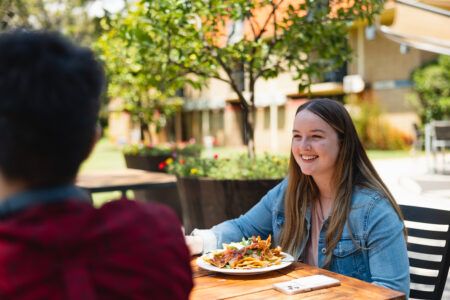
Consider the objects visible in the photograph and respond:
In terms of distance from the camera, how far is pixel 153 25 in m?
5.62

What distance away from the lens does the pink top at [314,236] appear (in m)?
2.61

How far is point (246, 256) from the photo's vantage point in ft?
7.66

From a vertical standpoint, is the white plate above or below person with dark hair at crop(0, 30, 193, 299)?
below

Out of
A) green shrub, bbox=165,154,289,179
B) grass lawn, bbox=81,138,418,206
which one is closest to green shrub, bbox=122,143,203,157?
grass lawn, bbox=81,138,418,206

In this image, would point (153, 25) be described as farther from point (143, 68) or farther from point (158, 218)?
point (158, 218)

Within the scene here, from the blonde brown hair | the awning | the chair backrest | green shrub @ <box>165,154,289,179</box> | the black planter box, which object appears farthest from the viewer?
the awning

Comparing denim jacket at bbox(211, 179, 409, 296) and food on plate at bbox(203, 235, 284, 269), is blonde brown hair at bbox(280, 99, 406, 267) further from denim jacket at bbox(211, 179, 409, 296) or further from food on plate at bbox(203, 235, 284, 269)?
food on plate at bbox(203, 235, 284, 269)

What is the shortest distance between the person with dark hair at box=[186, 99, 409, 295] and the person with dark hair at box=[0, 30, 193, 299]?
1.47 metres

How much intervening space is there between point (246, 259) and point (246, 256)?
0.05 m

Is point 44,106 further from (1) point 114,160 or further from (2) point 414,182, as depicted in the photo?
(1) point 114,160

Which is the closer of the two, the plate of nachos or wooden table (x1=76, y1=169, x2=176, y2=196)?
the plate of nachos

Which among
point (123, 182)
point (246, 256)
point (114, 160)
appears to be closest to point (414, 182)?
point (123, 182)

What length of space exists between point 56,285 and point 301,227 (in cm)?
183

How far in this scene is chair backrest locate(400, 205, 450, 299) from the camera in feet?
8.54
